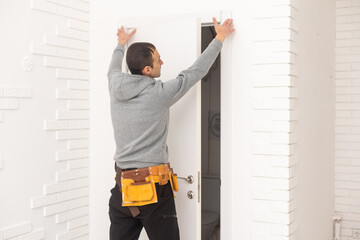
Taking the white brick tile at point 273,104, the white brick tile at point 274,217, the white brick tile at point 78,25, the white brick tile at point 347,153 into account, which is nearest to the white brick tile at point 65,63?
the white brick tile at point 78,25

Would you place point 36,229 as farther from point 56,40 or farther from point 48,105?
point 56,40

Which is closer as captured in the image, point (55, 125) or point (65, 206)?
point (55, 125)

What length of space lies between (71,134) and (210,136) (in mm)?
1412

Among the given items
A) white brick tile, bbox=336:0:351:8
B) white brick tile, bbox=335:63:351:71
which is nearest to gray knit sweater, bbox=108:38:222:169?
white brick tile, bbox=335:63:351:71

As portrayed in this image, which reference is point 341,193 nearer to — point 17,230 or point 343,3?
point 343,3

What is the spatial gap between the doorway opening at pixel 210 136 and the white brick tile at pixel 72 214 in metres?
1.15

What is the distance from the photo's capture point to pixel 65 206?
318 centimetres

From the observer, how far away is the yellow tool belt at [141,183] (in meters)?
2.58

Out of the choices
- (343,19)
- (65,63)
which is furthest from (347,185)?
(65,63)

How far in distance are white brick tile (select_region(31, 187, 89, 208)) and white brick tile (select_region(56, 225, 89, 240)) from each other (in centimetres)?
24

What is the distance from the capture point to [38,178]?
2.96 meters

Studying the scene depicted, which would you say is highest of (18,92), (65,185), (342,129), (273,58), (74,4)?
(74,4)

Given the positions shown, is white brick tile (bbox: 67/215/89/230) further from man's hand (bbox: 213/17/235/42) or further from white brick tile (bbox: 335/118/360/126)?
white brick tile (bbox: 335/118/360/126)

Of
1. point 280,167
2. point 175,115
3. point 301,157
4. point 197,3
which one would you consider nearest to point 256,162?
point 280,167
